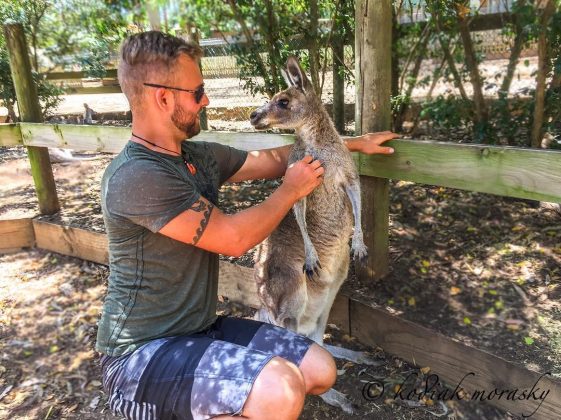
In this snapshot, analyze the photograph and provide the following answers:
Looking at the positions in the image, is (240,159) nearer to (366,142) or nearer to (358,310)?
(366,142)

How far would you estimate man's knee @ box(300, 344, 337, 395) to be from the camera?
2090mm

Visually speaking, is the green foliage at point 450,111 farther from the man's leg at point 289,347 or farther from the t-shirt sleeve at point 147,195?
the t-shirt sleeve at point 147,195

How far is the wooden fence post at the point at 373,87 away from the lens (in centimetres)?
272

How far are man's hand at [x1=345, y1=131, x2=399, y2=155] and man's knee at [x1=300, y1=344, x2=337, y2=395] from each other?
115cm

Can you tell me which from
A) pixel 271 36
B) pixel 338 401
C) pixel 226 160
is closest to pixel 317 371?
pixel 338 401

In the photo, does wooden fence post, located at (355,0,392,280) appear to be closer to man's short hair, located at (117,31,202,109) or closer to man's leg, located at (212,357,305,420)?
man's short hair, located at (117,31,202,109)

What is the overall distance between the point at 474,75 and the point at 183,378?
13.5ft

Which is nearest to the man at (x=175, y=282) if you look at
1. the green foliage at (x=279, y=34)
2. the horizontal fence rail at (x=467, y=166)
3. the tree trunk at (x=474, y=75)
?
the horizontal fence rail at (x=467, y=166)

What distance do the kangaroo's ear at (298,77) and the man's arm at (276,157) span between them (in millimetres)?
348

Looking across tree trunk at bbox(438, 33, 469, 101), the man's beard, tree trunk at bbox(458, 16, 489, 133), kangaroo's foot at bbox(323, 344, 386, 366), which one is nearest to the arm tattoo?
the man's beard

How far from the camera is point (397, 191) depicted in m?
4.76

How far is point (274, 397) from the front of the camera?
70.1 inches

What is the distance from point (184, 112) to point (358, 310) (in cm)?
164

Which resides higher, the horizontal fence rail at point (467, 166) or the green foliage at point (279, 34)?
the green foliage at point (279, 34)
